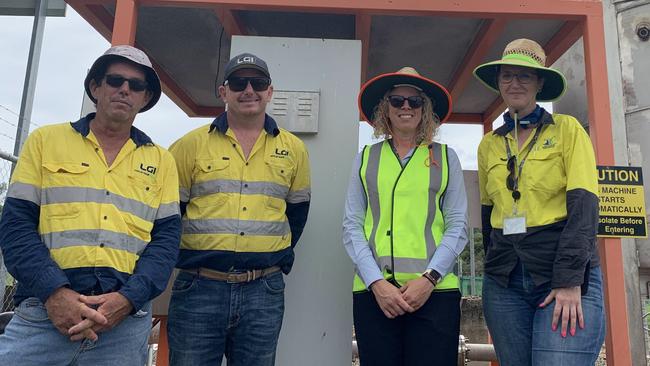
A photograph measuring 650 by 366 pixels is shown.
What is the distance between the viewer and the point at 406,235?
8.29 ft

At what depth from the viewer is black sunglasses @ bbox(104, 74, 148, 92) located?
243 centimetres

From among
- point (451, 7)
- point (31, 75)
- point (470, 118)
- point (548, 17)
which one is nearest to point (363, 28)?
point (451, 7)

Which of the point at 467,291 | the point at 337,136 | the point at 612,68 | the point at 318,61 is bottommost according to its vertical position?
the point at 467,291

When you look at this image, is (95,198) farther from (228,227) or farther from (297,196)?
(297,196)

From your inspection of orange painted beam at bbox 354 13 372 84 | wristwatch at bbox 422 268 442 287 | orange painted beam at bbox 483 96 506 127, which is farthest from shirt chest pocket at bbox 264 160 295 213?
orange painted beam at bbox 483 96 506 127

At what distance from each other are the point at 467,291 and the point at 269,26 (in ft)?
54.0

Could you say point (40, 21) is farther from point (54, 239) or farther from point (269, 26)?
point (54, 239)

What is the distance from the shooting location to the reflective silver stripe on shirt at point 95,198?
221 cm

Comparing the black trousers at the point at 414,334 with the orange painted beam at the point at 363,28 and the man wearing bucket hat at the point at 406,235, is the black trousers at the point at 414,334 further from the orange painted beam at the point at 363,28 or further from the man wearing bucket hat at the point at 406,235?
the orange painted beam at the point at 363,28

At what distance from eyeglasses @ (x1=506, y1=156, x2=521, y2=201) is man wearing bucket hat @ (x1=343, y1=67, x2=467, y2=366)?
9.5 inches

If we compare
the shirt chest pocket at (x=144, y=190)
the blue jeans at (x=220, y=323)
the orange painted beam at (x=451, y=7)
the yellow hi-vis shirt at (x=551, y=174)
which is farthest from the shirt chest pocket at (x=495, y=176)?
the shirt chest pocket at (x=144, y=190)

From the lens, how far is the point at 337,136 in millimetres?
3715

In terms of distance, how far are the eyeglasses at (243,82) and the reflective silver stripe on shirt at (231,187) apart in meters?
0.53

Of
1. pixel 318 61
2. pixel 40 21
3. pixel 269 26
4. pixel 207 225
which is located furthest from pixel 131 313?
pixel 40 21
